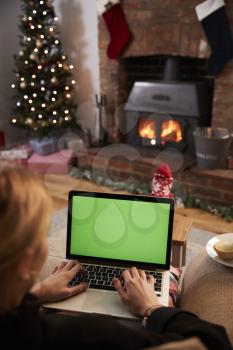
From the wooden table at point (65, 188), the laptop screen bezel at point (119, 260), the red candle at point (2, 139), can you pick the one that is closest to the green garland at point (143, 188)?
the wooden table at point (65, 188)

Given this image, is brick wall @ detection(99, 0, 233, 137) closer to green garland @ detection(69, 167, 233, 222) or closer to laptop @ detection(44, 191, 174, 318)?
green garland @ detection(69, 167, 233, 222)

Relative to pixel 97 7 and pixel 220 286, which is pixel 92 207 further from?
pixel 97 7

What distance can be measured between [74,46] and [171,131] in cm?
150

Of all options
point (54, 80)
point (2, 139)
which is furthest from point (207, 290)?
point (2, 139)

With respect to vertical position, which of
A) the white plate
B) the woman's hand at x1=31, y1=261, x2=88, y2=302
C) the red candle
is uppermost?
the woman's hand at x1=31, y1=261, x2=88, y2=302

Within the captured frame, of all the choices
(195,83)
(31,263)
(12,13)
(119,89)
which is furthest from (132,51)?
(31,263)

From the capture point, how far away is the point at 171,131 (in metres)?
3.52

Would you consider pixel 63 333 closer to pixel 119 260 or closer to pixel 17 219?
pixel 17 219

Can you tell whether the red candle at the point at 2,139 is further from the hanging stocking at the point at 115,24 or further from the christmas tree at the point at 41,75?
the hanging stocking at the point at 115,24

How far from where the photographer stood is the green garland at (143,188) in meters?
2.95

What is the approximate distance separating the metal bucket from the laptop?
1935mm

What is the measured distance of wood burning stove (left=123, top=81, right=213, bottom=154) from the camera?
3.31 meters

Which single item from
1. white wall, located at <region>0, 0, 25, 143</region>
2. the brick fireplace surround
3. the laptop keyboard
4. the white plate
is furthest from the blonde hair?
white wall, located at <region>0, 0, 25, 143</region>

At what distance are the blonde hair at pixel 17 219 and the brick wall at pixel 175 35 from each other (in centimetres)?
277
